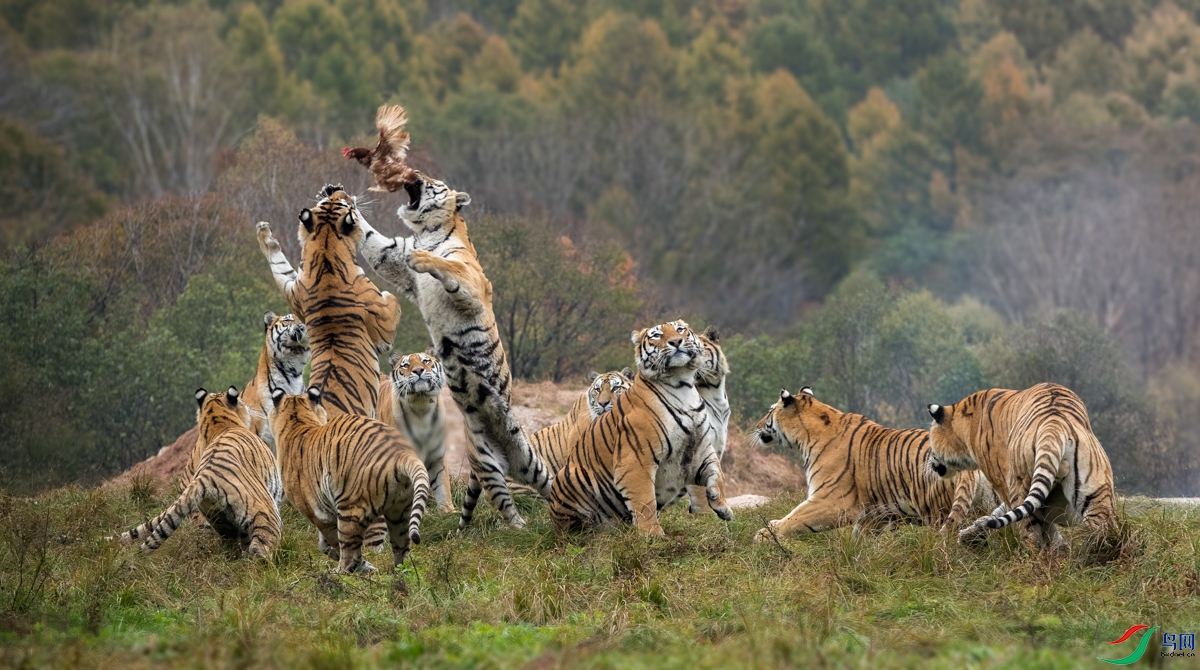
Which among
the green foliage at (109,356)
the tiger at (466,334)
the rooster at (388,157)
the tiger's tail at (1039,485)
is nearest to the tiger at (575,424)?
the tiger at (466,334)

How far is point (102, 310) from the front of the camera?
20.1m

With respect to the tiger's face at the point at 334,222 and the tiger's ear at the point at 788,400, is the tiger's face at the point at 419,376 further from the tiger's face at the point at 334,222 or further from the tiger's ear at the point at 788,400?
the tiger's ear at the point at 788,400

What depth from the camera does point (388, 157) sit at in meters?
9.43

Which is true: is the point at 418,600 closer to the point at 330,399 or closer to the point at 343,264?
the point at 330,399

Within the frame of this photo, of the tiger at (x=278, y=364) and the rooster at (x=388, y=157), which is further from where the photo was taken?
the tiger at (x=278, y=364)

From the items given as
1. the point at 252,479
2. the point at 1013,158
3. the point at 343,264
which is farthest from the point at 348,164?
the point at 1013,158

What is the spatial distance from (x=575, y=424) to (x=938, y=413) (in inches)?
131

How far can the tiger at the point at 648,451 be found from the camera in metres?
8.84

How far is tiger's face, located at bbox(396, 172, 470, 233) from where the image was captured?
947 cm

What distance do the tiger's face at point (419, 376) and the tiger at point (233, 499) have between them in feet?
3.12

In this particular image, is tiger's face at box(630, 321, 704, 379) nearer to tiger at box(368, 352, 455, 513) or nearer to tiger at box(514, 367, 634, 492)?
tiger at box(368, 352, 455, 513)

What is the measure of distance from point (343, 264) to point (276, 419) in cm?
139

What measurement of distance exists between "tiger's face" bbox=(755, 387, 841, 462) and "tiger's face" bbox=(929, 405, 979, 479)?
3.31 feet

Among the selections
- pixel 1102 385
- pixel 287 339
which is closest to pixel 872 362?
pixel 1102 385
